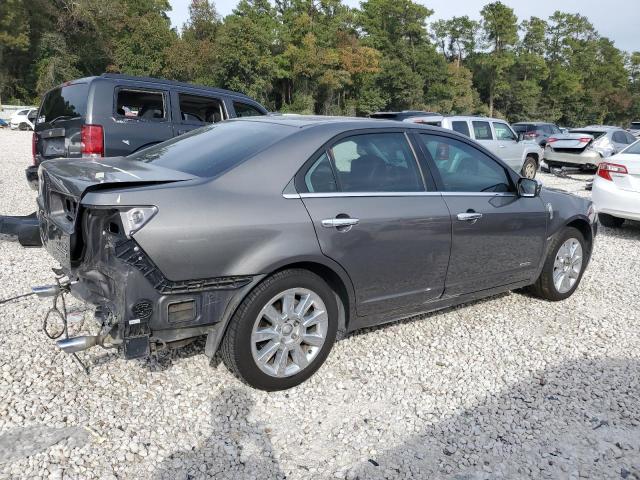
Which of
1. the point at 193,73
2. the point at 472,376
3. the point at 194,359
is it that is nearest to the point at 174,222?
the point at 194,359

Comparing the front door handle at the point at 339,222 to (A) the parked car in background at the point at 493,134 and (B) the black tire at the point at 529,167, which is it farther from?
(B) the black tire at the point at 529,167

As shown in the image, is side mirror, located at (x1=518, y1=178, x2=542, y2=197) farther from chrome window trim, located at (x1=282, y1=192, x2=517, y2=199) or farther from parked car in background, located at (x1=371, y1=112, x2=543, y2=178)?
parked car in background, located at (x1=371, y1=112, x2=543, y2=178)

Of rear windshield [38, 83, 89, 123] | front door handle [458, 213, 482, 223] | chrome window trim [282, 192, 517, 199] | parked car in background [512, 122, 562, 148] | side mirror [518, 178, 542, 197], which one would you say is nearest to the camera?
chrome window trim [282, 192, 517, 199]

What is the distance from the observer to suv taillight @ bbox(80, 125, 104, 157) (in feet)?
20.6

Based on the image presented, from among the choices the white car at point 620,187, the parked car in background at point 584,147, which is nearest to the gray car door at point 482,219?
the white car at point 620,187

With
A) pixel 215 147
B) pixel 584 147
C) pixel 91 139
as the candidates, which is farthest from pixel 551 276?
pixel 584 147

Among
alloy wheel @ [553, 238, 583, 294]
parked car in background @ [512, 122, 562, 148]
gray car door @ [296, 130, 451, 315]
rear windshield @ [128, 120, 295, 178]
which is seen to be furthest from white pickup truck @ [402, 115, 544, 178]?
parked car in background @ [512, 122, 562, 148]

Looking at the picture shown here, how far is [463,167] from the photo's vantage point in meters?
4.17

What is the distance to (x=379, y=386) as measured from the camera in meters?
3.36

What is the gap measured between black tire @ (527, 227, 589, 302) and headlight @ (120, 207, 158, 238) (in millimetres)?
3611

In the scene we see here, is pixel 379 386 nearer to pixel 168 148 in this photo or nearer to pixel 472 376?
pixel 472 376

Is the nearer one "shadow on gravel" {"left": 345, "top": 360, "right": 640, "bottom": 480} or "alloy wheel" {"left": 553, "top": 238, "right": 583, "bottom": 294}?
"shadow on gravel" {"left": 345, "top": 360, "right": 640, "bottom": 480}

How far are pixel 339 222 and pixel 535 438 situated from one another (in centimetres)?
164

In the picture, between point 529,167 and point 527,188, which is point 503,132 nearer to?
point 529,167
